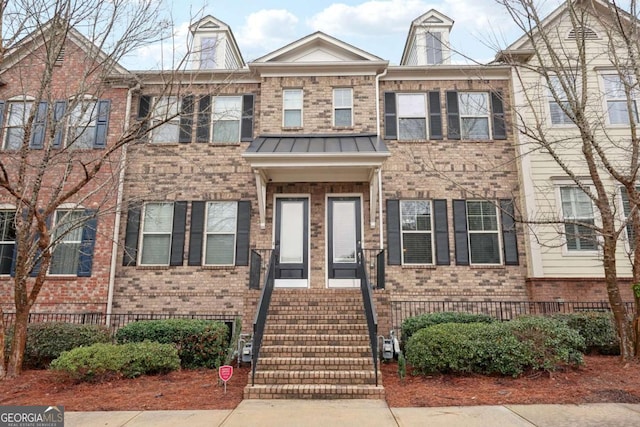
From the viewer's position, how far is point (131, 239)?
1130 centimetres

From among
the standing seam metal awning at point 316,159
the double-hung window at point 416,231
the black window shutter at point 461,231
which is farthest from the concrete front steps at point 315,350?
the black window shutter at point 461,231

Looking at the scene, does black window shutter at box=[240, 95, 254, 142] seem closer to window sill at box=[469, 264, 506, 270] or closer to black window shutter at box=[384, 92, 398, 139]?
black window shutter at box=[384, 92, 398, 139]

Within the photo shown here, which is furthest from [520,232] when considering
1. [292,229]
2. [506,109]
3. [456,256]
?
[292,229]

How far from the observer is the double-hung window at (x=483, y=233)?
36.4 feet

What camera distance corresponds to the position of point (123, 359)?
7246 mm

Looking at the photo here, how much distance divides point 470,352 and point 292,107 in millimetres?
7928

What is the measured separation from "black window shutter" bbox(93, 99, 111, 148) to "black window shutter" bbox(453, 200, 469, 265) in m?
9.81

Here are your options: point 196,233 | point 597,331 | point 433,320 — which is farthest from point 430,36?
point 597,331

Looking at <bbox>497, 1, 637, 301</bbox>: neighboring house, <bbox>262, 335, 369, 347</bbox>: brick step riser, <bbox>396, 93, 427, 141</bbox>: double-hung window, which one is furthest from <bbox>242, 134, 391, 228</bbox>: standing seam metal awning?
<bbox>262, 335, 369, 347</bbox>: brick step riser

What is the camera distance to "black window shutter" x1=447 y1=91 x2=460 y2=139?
11.8 m

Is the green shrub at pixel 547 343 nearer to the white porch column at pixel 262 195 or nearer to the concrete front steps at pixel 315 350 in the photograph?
the concrete front steps at pixel 315 350

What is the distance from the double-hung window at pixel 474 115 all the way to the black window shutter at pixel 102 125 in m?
9.95

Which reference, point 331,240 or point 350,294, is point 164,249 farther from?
point 350,294

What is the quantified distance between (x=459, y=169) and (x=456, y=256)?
2.40 metres
